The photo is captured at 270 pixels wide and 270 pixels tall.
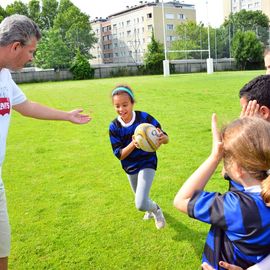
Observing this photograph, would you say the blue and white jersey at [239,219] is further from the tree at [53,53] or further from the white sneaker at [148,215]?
the tree at [53,53]

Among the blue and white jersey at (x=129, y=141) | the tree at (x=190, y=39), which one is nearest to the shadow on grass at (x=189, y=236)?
the blue and white jersey at (x=129, y=141)

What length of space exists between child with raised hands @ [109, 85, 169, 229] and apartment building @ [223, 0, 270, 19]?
105087 millimetres

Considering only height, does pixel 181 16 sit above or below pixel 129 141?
above

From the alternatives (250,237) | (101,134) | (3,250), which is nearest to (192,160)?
(101,134)

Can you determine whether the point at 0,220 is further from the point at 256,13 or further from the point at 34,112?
the point at 256,13

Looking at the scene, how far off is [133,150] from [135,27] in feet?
319

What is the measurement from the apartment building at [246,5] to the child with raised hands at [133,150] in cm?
10509

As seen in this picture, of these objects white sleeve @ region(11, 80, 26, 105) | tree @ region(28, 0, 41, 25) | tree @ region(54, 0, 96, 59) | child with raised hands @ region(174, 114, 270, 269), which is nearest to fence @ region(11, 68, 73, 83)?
tree @ region(54, 0, 96, 59)

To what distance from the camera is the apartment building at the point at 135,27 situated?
92750 mm

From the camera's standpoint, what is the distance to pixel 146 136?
14.3 feet

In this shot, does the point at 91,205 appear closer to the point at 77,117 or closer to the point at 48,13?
the point at 77,117

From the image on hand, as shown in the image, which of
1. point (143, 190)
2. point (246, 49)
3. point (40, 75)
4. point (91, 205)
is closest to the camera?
point (143, 190)

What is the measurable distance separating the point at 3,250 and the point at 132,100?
Result: 91.2 inches

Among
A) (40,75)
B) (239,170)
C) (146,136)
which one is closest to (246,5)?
(40,75)
